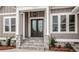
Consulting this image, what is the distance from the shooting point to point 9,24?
29.5ft

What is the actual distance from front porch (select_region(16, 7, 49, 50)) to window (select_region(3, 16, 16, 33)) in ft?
0.55

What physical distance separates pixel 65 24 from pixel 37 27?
1049 millimetres

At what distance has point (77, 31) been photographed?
8805 millimetres

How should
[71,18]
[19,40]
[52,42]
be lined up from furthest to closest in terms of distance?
1. [71,18]
2. [19,40]
3. [52,42]

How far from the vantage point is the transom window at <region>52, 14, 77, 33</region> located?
29.3 ft

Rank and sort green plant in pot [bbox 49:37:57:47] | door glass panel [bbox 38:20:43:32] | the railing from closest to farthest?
1. green plant in pot [bbox 49:37:57:47]
2. the railing
3. door glass panel [bbox 38:20:43:32]

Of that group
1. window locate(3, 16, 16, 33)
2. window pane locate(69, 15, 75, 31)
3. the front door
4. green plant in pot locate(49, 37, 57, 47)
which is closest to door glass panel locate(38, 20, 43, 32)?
the front door

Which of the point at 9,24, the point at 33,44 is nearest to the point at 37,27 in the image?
the point at 33,44

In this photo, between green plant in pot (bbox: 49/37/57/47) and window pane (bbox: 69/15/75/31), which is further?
window pane (bbox: 69/15/75/31)

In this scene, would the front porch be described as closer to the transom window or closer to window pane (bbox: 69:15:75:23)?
the transom window

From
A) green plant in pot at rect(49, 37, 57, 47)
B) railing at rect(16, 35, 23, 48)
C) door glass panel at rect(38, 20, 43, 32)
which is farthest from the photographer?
door glass panel at rect(38, 20, 43, 32)

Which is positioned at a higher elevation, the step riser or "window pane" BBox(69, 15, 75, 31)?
"window pane" BBox(69, 15, 75, 31)

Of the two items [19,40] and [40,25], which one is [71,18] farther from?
[19,40]
